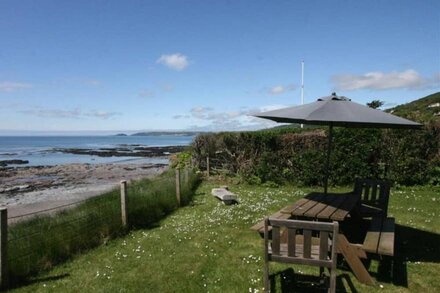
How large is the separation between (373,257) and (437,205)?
21.4 feet

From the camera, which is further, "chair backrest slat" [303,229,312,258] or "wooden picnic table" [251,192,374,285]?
"wooden picnic table" [251,192,374,285]

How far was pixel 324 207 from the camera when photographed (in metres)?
6.96

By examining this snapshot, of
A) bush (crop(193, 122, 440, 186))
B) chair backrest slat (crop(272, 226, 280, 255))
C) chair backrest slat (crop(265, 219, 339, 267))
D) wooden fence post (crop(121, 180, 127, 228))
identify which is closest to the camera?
chair backrest slat (crop(265, 219, 339, 267))

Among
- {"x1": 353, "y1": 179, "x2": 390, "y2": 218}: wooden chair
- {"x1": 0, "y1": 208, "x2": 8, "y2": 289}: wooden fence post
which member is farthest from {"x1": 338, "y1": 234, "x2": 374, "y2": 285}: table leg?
{"x1": 0, "y1": 208, "x2": 8, "y2": 289}: wooden fence post

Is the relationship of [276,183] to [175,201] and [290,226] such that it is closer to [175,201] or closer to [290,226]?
[175,201]

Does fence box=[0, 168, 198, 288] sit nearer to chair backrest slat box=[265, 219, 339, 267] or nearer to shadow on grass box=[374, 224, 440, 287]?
chair backrest slat box=[265, 219, 339, 267]

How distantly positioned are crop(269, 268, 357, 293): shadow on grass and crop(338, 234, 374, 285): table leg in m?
0.23

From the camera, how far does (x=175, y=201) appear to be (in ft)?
41.2

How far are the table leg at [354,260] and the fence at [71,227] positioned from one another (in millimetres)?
5535

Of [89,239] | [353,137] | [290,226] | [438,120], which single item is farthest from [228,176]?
[290,226]

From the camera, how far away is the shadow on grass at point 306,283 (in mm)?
5844

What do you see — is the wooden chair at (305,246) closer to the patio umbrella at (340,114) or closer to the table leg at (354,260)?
the table leg at (354,260)

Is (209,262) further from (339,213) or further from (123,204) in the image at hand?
(123,204)

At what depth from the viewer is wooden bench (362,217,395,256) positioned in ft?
18.7
